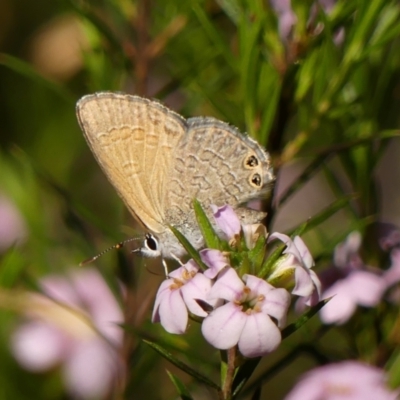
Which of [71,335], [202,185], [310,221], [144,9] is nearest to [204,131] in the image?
[202,185]

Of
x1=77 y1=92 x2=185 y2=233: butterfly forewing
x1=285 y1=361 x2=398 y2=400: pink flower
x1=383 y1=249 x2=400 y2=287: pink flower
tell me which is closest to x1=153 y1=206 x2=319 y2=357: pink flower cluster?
x1=285 y1=361 x2=398 y2=400: pink flower

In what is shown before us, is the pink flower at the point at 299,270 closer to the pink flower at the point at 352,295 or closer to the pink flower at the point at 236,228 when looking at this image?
the pink flower at the point at 236,228

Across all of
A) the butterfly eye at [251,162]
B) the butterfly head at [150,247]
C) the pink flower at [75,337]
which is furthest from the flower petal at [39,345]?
the butterfly eye at [251,162]

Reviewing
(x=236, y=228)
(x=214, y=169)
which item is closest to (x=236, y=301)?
(x=236, y=228)

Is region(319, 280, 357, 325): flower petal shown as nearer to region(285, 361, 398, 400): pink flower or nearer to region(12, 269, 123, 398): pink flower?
region(285, 361, 398, 400): pink flower

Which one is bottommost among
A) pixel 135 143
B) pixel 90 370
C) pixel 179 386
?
pixel 90 370

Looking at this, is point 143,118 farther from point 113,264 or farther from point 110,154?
point 113,264

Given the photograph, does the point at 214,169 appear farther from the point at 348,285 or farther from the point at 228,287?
the point at 228,287

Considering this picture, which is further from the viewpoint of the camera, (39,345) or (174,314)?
(39,345)
